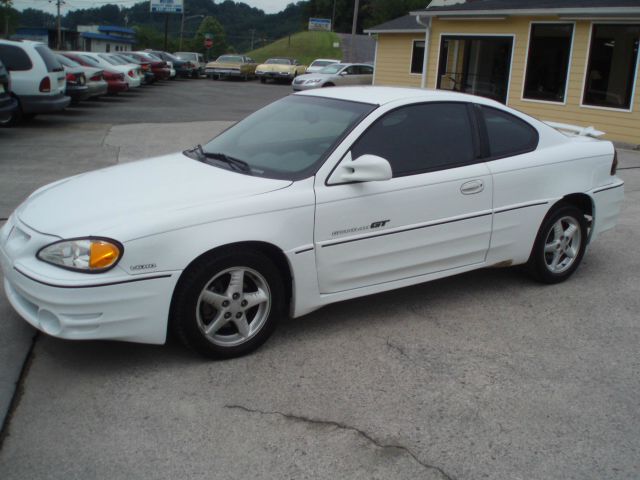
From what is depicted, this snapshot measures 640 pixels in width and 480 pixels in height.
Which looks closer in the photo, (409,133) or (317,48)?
(409,133)

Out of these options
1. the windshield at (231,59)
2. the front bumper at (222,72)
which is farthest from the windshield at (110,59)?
the windshield at (231,59)

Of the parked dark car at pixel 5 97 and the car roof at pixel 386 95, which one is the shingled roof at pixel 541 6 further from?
the car roof at pixel 386 95

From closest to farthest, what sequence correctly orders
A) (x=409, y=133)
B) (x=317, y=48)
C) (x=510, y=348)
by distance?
(x=510, y=348) < (x=409, y=133) < (x=317, y=48)

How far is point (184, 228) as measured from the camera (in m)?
3.77

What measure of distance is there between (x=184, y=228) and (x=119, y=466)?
1285 mm

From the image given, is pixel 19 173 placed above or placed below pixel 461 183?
below

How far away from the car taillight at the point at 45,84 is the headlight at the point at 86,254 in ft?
38.6

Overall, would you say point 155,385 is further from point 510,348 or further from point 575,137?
point 575,137

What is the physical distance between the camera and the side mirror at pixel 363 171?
13.7ft

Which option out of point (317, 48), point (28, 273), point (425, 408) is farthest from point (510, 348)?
point (317, 48)

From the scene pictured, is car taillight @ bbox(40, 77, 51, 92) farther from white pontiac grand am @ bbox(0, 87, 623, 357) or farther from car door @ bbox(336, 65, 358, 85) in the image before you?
car door @ bbox(336, 65, 358, 85)

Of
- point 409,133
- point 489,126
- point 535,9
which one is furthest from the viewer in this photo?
point 535,9

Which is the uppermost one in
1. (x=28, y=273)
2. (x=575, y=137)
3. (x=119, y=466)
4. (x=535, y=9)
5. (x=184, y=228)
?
(x=535, y=9)

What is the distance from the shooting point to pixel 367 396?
3709 mm
